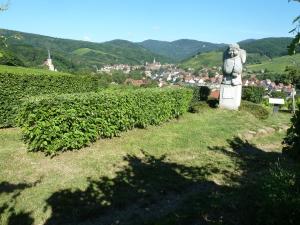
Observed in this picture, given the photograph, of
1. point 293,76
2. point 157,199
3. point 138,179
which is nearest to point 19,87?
point 138,179

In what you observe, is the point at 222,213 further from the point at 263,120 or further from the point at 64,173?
the point at 263,120

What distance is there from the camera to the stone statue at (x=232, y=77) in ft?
68.6

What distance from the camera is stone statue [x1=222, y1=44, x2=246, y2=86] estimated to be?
20859 mm

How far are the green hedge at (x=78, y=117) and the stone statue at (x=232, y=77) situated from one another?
7715 millimetres

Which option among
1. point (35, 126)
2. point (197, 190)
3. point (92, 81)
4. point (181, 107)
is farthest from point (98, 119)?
point (92, 81)

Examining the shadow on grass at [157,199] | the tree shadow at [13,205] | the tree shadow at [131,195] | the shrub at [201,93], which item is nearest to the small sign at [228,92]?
the shrub at [201,93]

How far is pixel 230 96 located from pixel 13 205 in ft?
52.8

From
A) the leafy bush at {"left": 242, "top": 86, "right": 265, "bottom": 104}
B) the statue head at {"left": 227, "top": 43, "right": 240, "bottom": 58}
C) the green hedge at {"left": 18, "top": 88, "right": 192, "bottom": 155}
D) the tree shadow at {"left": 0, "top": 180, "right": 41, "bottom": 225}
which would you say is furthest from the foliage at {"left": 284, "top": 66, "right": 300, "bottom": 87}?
the tree shadow at {"left": 0, "top": 180, "right": 41, "bottom": 225}

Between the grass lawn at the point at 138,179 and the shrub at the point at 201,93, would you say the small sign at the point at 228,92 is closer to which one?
the shrub at the point at 201,93

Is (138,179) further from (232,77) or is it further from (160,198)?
(232,77)

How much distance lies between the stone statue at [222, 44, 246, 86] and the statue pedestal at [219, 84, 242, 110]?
0.98 feet

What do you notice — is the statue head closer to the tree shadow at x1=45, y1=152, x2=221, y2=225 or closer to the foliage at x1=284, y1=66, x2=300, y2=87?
the foliage at x1=284, y1=66, x2=300, y2=87

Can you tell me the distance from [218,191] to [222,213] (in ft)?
5.11

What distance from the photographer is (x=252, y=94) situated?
93.5 feet
